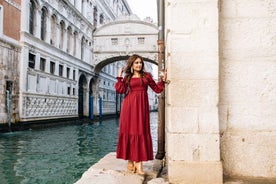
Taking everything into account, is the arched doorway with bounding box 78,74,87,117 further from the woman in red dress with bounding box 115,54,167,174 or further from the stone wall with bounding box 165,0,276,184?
the stone wall with bounding box 165,0,276,184

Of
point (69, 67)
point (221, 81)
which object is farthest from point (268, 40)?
point (69, 67)

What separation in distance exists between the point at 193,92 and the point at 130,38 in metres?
22.6

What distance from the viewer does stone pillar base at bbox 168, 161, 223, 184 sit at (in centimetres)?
257

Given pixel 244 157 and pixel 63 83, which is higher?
pixel 63 83

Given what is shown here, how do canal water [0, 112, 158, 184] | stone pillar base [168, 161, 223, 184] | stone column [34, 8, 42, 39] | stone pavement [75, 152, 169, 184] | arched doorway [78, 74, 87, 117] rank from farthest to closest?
arched doorway [78, 74, 87, 117], stone column [34, 8, 42, 39], canal water [0, 112, 158, 184], stone pavement [75, 152, 169, 184], stone pillar base [168, 161, 223, 184]

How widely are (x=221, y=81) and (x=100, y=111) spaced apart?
950 inches

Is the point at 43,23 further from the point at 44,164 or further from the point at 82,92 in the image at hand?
the point at 44,164

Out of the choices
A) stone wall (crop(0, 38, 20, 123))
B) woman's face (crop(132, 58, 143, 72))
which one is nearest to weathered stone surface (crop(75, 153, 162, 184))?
woman's face (crop(132, 58, 143, 72))

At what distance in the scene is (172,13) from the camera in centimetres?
270

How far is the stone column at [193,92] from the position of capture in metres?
2.61

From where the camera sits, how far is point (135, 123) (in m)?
3.07

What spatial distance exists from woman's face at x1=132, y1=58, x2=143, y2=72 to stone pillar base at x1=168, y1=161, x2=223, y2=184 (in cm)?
112

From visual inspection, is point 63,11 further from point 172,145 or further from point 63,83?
point 172,145

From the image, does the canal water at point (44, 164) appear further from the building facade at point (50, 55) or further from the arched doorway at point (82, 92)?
the arched doorway at point (82, 92)
